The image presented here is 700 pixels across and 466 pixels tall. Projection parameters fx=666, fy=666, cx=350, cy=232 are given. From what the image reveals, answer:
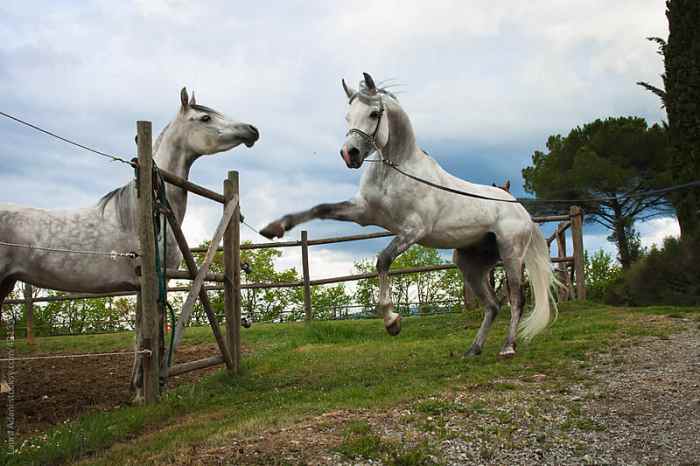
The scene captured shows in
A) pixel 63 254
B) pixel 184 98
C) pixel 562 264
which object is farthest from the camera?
pixel 562 264

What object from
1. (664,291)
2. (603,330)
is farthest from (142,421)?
(664,291)

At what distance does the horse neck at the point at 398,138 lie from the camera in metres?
5.91

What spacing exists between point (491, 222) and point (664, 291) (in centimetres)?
790

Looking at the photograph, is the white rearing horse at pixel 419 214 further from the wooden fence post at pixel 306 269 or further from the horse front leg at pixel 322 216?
the wooden fence post at pixel 306 269

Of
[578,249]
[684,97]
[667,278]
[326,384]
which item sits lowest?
[326,384]

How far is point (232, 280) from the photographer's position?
6906 millimetres

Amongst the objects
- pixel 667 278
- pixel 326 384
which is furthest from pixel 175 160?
pixel 667 278

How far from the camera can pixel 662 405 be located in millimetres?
4535

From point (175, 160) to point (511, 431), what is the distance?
3.78m

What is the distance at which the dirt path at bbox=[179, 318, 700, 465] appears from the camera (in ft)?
11.9

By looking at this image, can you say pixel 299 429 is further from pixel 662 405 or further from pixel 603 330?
pixel 603 330

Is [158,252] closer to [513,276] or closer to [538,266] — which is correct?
[513,276]

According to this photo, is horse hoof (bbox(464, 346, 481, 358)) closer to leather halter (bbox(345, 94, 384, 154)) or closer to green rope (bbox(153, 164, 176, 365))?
leather halter (bbox(345, 94, 384, 154))

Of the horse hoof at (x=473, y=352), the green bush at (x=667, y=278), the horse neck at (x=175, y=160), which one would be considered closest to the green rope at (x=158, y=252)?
the horse neck at (x=175, y=160)
